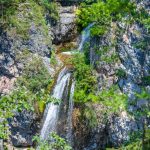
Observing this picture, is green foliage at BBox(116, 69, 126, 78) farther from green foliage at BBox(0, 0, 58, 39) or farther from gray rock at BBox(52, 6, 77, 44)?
gray rock at BBox(52, 6, 77, 44)

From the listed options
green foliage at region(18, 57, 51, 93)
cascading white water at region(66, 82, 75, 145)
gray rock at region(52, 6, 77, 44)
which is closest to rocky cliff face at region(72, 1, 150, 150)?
cascading white water at region(66, 82, 75, 145)

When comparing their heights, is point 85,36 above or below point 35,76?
above

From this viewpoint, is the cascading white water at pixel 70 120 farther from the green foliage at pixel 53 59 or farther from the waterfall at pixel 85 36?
the waterfall at pixel 85 36

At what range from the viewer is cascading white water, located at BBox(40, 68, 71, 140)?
14438mm

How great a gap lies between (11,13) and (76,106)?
4795 mm

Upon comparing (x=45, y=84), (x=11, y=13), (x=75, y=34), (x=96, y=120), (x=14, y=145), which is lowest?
(x=14, y=145)

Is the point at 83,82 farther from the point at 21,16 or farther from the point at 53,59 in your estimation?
the point at 21,16

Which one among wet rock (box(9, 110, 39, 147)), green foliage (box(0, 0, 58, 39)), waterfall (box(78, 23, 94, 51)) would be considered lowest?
wet rock (box(9, 110, 39, 147))

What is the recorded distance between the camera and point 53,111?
14.7 m

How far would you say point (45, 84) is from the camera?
50.0ft

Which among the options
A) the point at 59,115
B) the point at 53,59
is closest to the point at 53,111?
the point at 59,115

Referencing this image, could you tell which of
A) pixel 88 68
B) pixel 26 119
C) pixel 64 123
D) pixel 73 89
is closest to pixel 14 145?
pixel 26 119

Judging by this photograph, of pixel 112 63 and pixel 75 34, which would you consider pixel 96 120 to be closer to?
pixel 112 63

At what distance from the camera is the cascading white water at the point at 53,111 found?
14438 mm
